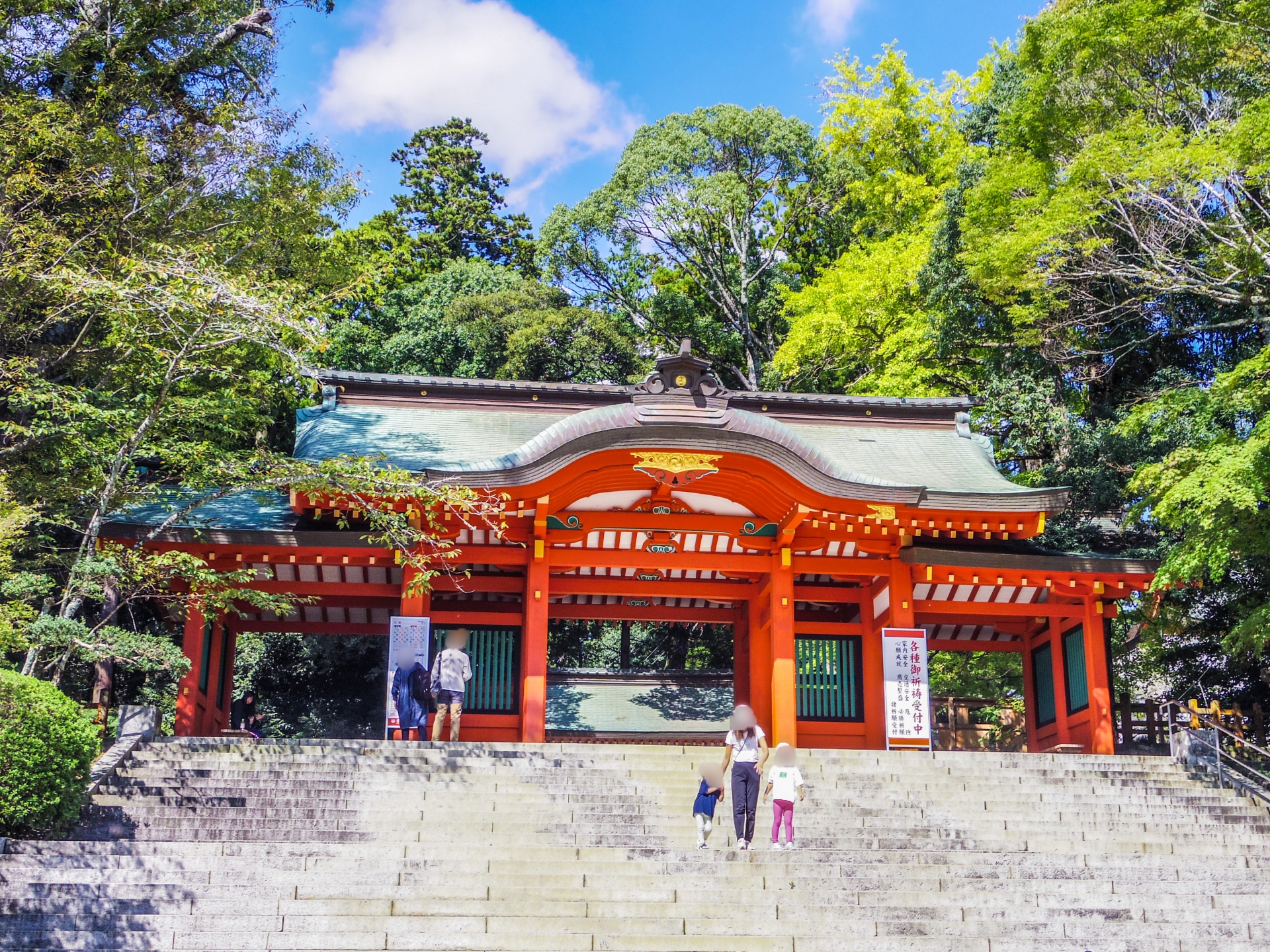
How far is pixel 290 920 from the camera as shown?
7.04m

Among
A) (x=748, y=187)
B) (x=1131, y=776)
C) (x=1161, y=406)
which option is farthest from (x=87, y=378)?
(x=748, y=187)

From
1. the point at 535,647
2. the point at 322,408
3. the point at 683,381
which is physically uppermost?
the point at 322,408

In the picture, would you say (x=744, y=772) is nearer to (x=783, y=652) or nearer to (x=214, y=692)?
(x=783, y=652)

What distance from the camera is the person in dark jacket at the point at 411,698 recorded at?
11.8 m

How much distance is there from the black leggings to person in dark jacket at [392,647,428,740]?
435 centimetres

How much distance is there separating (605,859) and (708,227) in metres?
21.6

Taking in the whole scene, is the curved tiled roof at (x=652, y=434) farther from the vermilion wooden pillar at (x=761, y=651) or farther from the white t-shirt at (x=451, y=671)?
the vermilion wooden pillar at (x=761, y=651)

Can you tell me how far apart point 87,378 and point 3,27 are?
12.7 ft

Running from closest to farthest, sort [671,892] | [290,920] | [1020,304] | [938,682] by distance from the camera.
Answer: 1. [290,920]
2. [671,892]
3. [1020,304]
4. [938,682]

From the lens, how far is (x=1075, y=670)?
47.1 feet

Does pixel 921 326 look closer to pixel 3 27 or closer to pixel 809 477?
pixel 809 477

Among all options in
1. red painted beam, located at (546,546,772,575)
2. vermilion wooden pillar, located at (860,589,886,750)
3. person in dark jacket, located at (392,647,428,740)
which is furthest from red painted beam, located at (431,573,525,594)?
vermilion wooden pillar, located at (860,589,886,750)

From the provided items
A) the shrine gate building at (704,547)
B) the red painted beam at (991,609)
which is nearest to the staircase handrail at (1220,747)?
the shrine gate building at (704,547)

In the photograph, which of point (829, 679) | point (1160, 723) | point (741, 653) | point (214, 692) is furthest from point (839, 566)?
point (214, 692)
